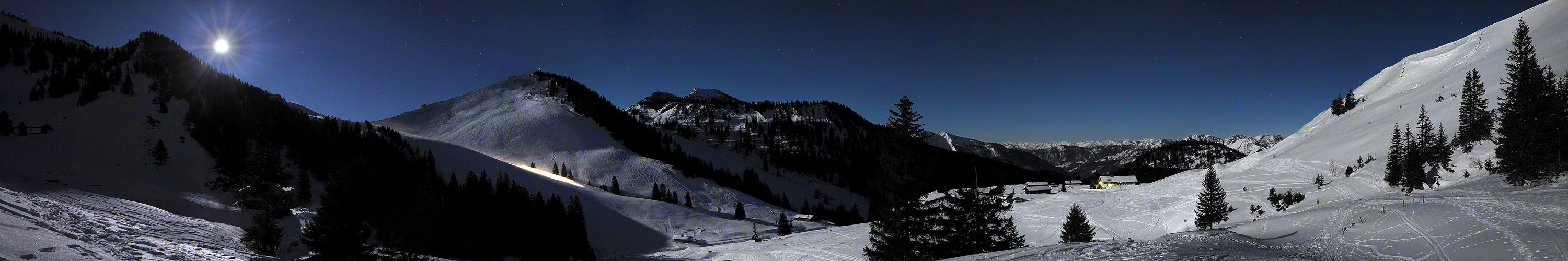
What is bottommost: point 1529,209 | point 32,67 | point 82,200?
point 82,200

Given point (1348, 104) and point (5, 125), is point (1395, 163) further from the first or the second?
point (5, 125)

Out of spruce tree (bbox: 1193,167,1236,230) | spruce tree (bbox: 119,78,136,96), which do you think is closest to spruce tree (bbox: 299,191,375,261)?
spruce tree (bbox: 1193,167,1236,230)

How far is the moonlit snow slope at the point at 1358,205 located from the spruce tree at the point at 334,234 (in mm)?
23941

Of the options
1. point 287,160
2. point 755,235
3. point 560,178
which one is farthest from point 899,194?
Result: point 560,178

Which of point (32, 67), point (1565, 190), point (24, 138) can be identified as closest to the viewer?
point (1565, 190)

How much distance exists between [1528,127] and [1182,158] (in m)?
179

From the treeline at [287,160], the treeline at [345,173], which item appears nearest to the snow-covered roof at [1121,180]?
the treeline at [345,173]

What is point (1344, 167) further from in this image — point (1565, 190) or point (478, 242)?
point (478, 242)

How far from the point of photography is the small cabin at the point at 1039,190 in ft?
305

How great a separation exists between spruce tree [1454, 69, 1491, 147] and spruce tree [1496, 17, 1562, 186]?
1663 mm

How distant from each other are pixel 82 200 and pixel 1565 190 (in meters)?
80.6

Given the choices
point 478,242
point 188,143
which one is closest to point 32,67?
point 188,143

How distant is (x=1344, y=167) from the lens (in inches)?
2159

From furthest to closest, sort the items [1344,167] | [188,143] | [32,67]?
1. [32,67]
2. [188,143]
3. [1344,167]
